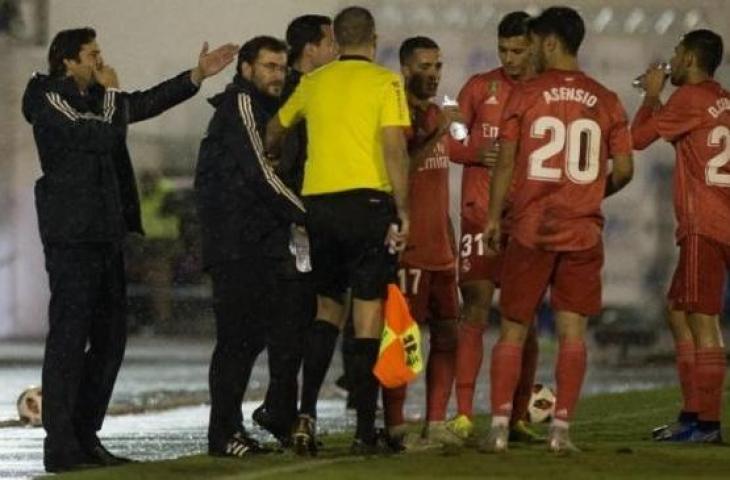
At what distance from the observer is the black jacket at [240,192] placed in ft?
41.2

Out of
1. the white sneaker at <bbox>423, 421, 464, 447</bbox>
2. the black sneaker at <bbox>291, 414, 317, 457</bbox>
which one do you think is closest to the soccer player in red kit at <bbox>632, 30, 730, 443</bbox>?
the white sneaker at <bbox>423, 421, 464, 447</bbox>

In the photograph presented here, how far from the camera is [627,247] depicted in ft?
98.2

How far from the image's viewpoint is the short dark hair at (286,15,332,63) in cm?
1388

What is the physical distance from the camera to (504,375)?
12664mm

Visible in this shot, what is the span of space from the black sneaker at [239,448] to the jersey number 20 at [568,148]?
179 cm

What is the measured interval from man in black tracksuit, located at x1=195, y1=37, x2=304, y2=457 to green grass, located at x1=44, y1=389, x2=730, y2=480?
0.32 metres

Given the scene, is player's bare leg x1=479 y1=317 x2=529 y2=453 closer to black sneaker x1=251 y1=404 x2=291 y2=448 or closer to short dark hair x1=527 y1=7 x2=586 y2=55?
black sneaker x1=251 y1=404 x2=291 y2=448

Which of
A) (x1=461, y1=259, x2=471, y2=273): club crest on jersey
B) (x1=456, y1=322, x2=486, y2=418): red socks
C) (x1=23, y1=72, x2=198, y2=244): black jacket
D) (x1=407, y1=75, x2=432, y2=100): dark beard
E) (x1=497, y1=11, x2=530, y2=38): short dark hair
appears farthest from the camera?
(x1=497, y1=11, x2=530, y2=38): short dark hair

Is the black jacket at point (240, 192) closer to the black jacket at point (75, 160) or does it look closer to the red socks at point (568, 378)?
the black jacket at point (75, 160)

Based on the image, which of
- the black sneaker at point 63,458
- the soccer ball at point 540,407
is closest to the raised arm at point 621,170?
the black sneaker at point 63,458

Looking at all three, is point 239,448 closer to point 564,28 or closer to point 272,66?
point 272,66

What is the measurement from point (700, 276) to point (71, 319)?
3394 millimetres

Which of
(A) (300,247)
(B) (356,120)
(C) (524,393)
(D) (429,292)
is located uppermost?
(B) (356,120)

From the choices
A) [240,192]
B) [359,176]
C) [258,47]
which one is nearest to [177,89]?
[258,47]
